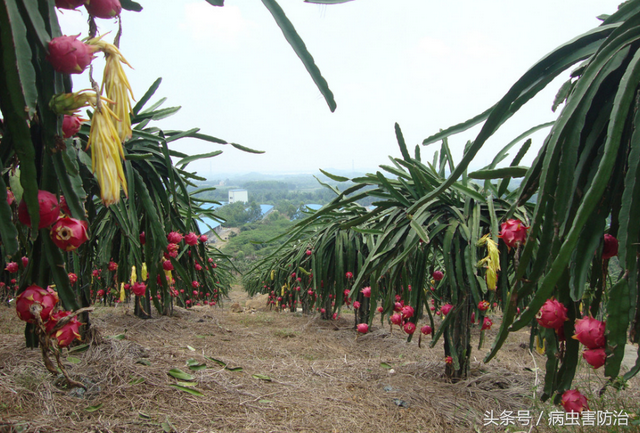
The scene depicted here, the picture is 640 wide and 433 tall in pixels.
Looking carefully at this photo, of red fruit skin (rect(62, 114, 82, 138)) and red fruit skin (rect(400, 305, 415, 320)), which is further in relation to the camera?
red fruit skin (rect(400, 305, 415, 320))

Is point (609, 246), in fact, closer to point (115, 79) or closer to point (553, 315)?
point (553, 315)

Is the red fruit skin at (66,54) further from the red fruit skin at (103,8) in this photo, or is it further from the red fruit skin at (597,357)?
the red fruit skin at (597,357)

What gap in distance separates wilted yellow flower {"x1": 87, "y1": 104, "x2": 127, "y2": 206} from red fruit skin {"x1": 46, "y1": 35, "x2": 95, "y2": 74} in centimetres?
8

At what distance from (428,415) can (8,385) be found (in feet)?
8.21

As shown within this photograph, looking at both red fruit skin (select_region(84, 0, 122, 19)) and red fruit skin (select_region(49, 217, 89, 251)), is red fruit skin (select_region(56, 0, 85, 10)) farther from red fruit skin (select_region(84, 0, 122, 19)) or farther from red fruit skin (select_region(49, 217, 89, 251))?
red fruit skin (select_region(49, 217, 89, 251))

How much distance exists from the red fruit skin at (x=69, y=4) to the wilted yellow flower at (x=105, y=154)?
0.76 feet

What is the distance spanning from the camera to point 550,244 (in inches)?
34.9

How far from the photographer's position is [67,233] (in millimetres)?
693

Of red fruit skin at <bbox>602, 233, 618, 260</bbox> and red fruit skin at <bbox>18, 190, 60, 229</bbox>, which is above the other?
red fruit skin at <bbox>18, 190, 60, 229</bbox>

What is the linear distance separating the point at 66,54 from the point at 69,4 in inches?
6.0

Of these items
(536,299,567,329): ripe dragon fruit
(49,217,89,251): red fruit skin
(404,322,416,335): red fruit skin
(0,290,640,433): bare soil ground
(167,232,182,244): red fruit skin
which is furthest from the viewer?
(404,322,416,335): red fruit skin

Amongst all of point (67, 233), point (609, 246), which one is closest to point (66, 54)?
point (67, 233)

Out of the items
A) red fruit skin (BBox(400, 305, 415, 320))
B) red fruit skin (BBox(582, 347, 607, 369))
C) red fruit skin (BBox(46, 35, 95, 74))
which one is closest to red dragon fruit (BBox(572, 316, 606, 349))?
red fruit skin (BBox(582, 347, 607, 369))

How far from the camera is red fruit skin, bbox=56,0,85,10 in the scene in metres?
0.65
